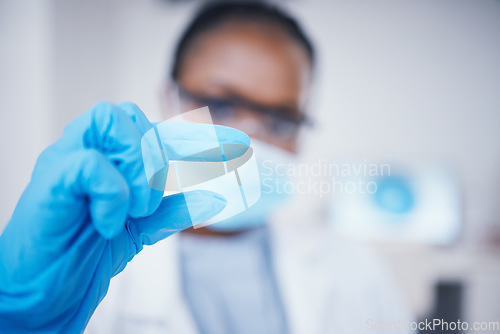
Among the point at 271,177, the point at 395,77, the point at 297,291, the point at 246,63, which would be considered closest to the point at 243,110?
the point at 246,63

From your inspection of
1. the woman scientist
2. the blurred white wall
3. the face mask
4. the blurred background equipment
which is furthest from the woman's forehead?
the blurred background equipment

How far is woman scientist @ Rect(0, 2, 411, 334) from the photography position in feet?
1.26

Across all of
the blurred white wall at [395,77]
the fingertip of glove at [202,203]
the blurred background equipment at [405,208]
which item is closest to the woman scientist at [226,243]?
the fingertip of glove at [202,203]

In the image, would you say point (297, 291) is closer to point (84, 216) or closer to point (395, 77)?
point (84, 216)

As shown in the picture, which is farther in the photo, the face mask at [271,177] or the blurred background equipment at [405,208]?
the blurred background equipment at [405,208]

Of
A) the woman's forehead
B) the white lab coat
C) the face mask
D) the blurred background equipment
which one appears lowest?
the blurred background equipment

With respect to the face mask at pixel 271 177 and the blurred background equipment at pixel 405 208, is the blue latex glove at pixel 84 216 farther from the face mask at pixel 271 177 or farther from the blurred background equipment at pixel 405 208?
the blurred background equipment at pixel 405 208

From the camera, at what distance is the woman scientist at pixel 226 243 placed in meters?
0.39

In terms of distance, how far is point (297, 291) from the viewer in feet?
2.87

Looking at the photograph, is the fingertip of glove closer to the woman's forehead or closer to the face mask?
the face mask

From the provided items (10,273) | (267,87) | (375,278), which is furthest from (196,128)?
(375,278)

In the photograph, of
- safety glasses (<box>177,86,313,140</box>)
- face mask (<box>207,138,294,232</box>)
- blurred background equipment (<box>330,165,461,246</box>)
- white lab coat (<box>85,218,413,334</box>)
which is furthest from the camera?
blurred background equipment (<box>330,165,461,246</box>)

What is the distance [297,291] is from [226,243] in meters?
0.25

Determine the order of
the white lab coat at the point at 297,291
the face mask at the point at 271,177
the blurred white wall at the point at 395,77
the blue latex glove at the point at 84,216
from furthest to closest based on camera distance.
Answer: the blurred white wall at the point at 395,77
the white lab coat at the point at 297,291
the face mask at the point at 271,177
the blue latex glove at the point at 84,216
